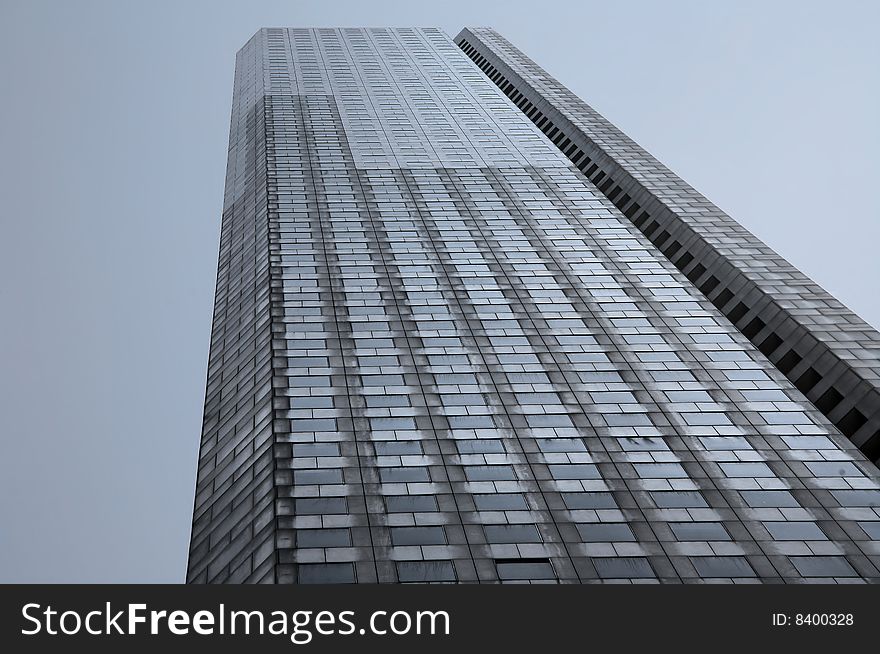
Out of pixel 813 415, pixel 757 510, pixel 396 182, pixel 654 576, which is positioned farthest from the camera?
pixel 396 182

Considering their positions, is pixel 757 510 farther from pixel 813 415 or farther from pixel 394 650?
pixel 394 650

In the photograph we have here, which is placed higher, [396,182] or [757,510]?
[396,182]

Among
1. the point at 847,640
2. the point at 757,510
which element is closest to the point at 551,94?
the point at 757,510

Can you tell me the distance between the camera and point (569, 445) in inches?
2980

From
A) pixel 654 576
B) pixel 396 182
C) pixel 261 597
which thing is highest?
pixel 396 182

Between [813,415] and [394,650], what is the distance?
4723cm

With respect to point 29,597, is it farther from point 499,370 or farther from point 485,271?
point 485,271

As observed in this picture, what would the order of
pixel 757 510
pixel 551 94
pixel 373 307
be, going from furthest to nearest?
pixel 551 94
pixel 373 307
pixel 757 510

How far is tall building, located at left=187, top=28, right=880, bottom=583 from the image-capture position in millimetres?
66062

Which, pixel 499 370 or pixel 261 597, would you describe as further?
pixel 499 370

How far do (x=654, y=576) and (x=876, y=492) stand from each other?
1821cm

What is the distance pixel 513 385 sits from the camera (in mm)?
83062

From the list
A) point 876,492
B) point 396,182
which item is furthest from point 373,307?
point 876,492

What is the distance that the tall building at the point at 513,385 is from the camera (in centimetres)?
6606
